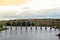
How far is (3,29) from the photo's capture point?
46.9ft

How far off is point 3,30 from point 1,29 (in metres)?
0.33

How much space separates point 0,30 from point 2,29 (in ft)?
0.68

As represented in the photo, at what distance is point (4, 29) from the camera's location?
1440cm

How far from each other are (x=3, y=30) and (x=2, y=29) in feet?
0.66

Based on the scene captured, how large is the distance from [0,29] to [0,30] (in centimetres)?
22

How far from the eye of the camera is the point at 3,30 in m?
14.6

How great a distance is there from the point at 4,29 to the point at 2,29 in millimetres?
173

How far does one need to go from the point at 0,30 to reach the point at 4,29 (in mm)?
367

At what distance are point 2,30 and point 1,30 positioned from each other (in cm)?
13

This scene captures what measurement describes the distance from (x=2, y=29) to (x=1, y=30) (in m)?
0.16

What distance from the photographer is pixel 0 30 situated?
1443 cm

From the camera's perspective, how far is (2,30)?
14.6 meters

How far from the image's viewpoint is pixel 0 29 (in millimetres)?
14234
